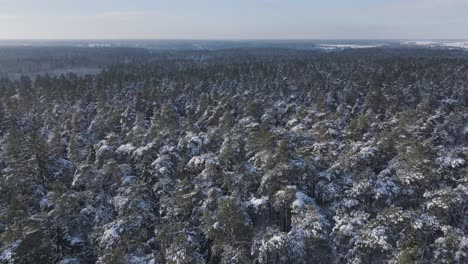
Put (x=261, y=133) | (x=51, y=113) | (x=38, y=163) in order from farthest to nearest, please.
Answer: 1. (x=51, y=113)
2. (x=38, y=163)
3. (x=261, y=133)

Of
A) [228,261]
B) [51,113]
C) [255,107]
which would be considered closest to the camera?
[228,261]

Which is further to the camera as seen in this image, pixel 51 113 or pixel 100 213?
pixel 51 113

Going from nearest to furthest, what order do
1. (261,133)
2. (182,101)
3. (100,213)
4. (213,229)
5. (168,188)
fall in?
(213,229) → (100,213) → (168,188) → (261,133) → (182,101)

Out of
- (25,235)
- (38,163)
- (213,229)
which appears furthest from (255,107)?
(25,235)

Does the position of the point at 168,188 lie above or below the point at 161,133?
below

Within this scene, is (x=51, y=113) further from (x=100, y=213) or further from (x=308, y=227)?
(x=308, y=227)

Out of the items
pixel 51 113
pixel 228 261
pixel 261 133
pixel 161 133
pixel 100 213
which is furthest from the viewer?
pixel 51 113

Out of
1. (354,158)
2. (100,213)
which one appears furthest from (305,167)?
(100,213)

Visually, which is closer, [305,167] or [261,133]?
[305,167]

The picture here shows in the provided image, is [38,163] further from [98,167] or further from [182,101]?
[182,101]
